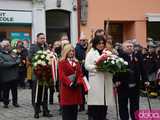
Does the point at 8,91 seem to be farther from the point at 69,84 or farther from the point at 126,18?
the point at 126,18

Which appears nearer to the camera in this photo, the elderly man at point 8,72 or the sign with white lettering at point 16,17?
the elderly man at point 8,72

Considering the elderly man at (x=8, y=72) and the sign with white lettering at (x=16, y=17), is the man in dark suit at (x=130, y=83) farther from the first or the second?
the sign with white lettering at (x=16, y=17)

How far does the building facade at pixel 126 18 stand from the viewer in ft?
84.8

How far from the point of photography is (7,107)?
612 inches

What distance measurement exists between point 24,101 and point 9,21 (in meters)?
7.95

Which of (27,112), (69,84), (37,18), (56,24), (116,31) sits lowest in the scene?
(27,112)

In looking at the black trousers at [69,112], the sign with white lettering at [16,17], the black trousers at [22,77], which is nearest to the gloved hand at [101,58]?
the black trousers at [69,112]

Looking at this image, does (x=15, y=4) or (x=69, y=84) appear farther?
(x=15, y=4)

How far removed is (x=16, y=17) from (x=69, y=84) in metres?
14.8

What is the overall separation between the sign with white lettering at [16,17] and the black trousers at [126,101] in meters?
13.4

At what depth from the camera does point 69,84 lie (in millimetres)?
10211

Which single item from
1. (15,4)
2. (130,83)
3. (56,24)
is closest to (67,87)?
(130,83)

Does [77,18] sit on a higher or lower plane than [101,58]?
higher

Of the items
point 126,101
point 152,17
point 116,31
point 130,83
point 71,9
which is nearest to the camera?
point 130,83
